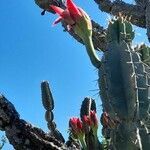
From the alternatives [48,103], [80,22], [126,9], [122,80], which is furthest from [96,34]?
[122,80]

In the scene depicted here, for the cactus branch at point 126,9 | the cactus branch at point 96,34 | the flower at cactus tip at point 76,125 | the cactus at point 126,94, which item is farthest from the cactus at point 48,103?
the cactus at point 126,94

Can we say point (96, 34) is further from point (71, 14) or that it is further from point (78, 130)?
point (71, 14)

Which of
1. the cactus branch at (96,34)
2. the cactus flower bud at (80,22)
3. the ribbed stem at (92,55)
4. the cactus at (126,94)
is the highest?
the cactus branch at (96,34)

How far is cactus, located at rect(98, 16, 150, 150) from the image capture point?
3.51 metres

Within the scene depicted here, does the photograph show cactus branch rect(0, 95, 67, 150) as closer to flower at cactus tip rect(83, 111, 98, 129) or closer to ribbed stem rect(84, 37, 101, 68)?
flower at cactus tip rect(83, 111, 98, 129)

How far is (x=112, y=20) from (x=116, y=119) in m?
0.69

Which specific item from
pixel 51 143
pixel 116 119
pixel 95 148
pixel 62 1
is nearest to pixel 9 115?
pixel 51 143

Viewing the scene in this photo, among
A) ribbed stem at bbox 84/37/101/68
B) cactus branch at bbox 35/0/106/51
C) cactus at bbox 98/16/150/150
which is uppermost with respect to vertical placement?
cactus branch at bbox 35/0/106/51

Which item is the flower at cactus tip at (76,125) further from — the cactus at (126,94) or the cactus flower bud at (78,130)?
the cactus at (126,94)

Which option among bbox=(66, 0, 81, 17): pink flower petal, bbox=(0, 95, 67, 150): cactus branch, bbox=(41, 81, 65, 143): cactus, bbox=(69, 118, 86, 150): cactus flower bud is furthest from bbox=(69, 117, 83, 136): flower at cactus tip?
bbox=(41, 81, 65, 143): cactus

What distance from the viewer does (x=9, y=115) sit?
4277 millimetres

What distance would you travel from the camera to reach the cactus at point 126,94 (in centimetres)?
351

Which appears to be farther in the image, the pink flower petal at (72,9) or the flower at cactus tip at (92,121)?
the flower at cactus tip at (92,121)

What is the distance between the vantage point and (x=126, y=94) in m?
3.53
